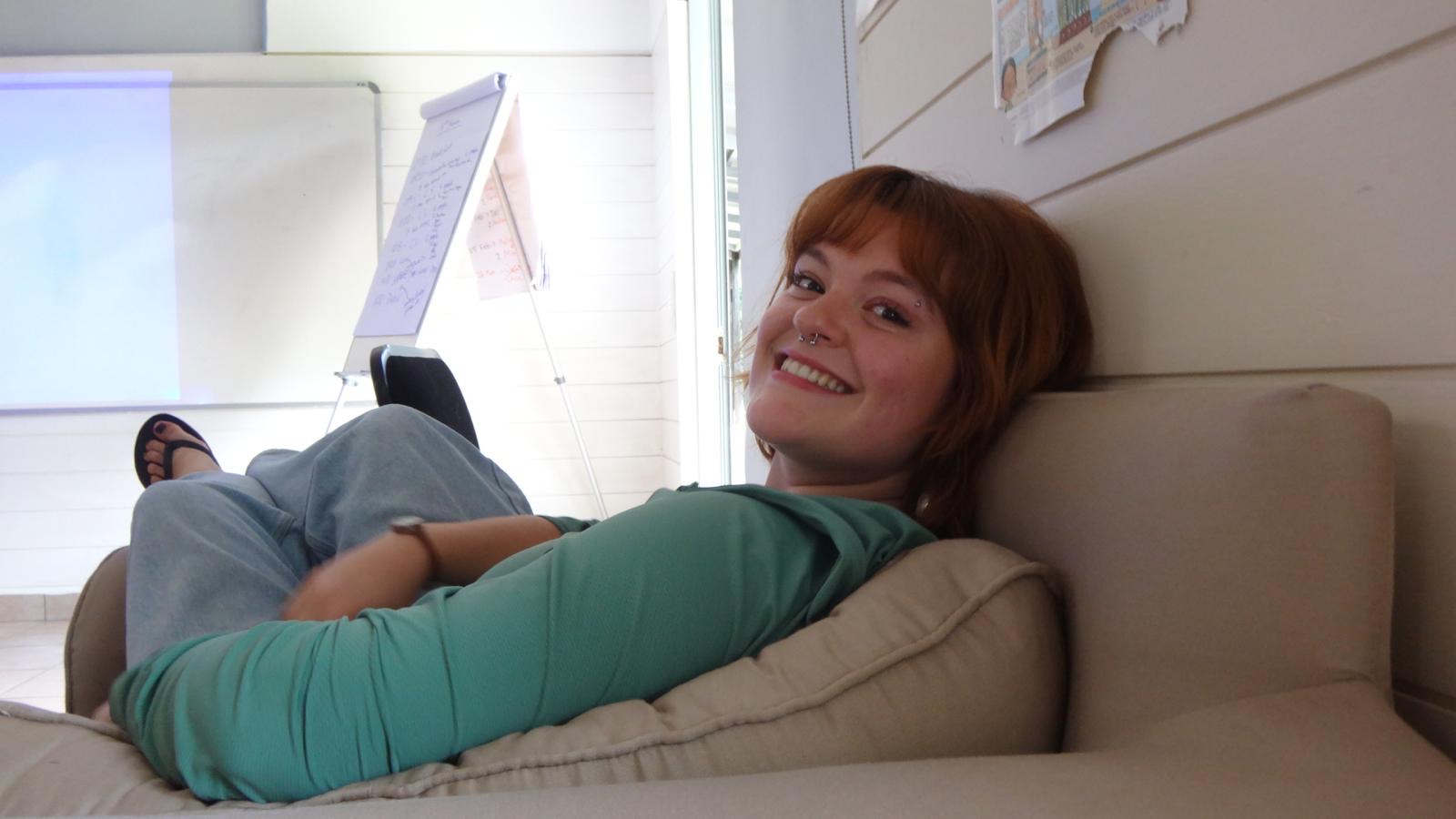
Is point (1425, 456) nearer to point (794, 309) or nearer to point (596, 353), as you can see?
point (794, 309)

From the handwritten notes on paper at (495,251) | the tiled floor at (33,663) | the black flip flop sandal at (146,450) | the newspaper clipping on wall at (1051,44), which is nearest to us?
the newspaper clipping on wall at (1051,44)

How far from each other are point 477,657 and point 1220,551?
48 centimetres

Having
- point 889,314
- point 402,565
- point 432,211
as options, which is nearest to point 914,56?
point 889,314

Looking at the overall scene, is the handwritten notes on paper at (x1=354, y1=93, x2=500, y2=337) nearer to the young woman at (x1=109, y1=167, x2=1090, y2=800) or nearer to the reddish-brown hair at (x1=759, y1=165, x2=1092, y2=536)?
the young woman at (x1=109, y1=167, x2=1090, y2=800)

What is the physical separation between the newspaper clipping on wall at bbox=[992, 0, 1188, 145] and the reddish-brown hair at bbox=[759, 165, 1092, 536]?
11 centimetres

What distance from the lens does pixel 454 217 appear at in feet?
11.9

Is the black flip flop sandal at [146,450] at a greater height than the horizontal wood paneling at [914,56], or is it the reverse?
the horizontal wood paneling at [914,56]

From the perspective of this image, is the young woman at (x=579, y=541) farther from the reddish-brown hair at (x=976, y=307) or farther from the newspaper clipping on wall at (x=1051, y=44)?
the newspaper clipping on wall at (x=1051, y=44)

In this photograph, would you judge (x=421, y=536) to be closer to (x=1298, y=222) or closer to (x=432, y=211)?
(x=1298, y=222)

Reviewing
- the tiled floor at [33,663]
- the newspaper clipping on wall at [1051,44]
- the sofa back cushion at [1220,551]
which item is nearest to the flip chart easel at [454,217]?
the tiled floor at [33,663]

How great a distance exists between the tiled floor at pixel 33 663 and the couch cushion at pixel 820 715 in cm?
231

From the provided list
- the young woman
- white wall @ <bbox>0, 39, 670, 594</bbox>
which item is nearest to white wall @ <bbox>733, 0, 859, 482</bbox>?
the young woman

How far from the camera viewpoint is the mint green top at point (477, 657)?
70 centimetres

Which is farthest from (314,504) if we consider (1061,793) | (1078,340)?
(1061,793)
